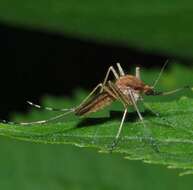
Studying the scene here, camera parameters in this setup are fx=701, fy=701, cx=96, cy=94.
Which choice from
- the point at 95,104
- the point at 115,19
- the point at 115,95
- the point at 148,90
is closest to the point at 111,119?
the point at 95,104

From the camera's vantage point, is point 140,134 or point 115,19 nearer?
point 140,134

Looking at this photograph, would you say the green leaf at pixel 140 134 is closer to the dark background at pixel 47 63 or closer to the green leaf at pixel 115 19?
the green leaf at pixel 115 19

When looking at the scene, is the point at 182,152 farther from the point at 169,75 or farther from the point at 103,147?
the point at 169,75

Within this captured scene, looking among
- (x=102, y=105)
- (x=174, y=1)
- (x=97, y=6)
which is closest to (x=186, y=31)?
(x=174, y=1)

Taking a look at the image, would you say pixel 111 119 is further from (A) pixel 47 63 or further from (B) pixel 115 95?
(A) pixel 47 63

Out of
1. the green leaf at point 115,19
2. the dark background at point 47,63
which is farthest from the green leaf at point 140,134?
the dark background at point 47,63

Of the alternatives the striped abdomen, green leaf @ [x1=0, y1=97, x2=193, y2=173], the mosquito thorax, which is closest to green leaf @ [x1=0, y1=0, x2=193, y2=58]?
the mosquito thorax

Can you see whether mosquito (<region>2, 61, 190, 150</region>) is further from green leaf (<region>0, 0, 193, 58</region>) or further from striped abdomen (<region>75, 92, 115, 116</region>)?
green leaf (<region>0, 0, 193, 58</region>)
